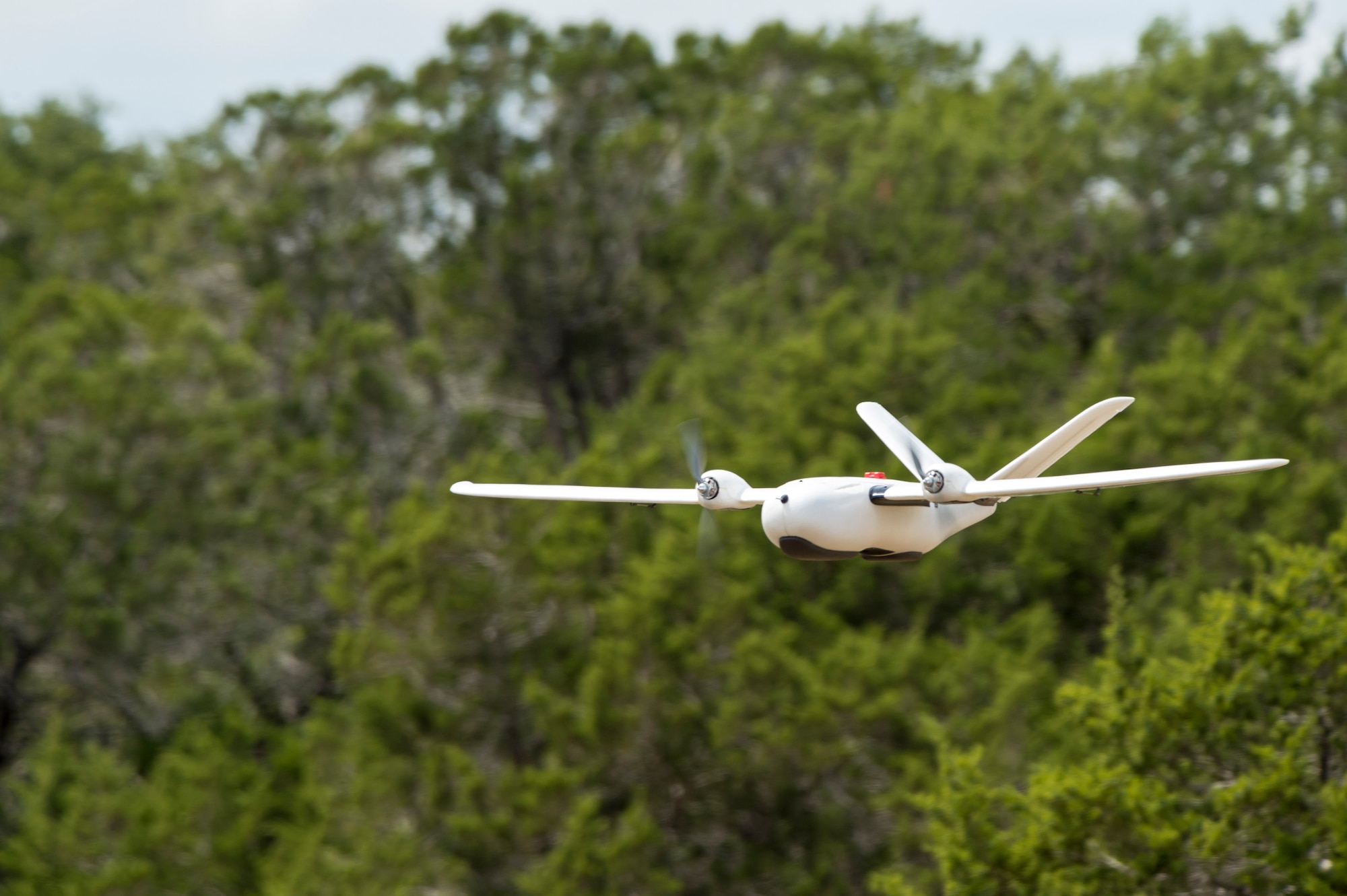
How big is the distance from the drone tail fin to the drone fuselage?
61cm

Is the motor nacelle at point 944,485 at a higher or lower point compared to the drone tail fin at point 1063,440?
lower

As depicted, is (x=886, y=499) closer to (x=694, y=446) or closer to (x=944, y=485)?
(x=944, y=485)

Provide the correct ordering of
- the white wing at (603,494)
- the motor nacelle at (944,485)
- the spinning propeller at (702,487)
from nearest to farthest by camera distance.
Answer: the motor nacelle at (944,485)
the white wing at (603,494)
the spinning propeller at (702,487)

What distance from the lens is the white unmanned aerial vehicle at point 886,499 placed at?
11.6m

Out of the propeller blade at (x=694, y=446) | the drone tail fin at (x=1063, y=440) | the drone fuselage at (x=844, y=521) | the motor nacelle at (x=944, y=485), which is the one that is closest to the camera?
the drone tail fin at (x=1063, y=440)

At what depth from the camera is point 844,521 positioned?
1183 cm

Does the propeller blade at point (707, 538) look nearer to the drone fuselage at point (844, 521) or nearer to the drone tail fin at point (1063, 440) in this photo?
the drone fuselage at point (844, 521)

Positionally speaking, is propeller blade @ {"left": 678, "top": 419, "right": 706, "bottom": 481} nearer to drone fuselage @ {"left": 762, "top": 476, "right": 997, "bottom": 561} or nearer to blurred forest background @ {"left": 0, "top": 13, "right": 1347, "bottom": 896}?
drone fuselage @ {"left": 762, "top": 476, "right": 997, "bottom": 561}

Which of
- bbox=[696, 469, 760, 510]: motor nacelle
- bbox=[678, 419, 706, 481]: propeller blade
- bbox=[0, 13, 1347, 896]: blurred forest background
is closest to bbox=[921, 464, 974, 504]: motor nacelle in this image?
bbox=[696, 469, 760, 510]: motor nacelle

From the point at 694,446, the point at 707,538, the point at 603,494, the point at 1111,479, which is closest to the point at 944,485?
the point at 1111,479

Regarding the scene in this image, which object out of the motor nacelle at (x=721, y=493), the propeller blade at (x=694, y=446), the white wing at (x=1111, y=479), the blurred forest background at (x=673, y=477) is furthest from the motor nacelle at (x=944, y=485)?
the blurred forest background at (x=673, y=477)

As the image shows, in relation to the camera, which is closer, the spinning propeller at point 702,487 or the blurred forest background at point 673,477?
the spinning propeller at point 702,487

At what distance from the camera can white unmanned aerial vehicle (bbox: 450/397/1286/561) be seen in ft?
38.1

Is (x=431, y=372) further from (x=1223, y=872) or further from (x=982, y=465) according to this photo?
(x=1223, y=872)
